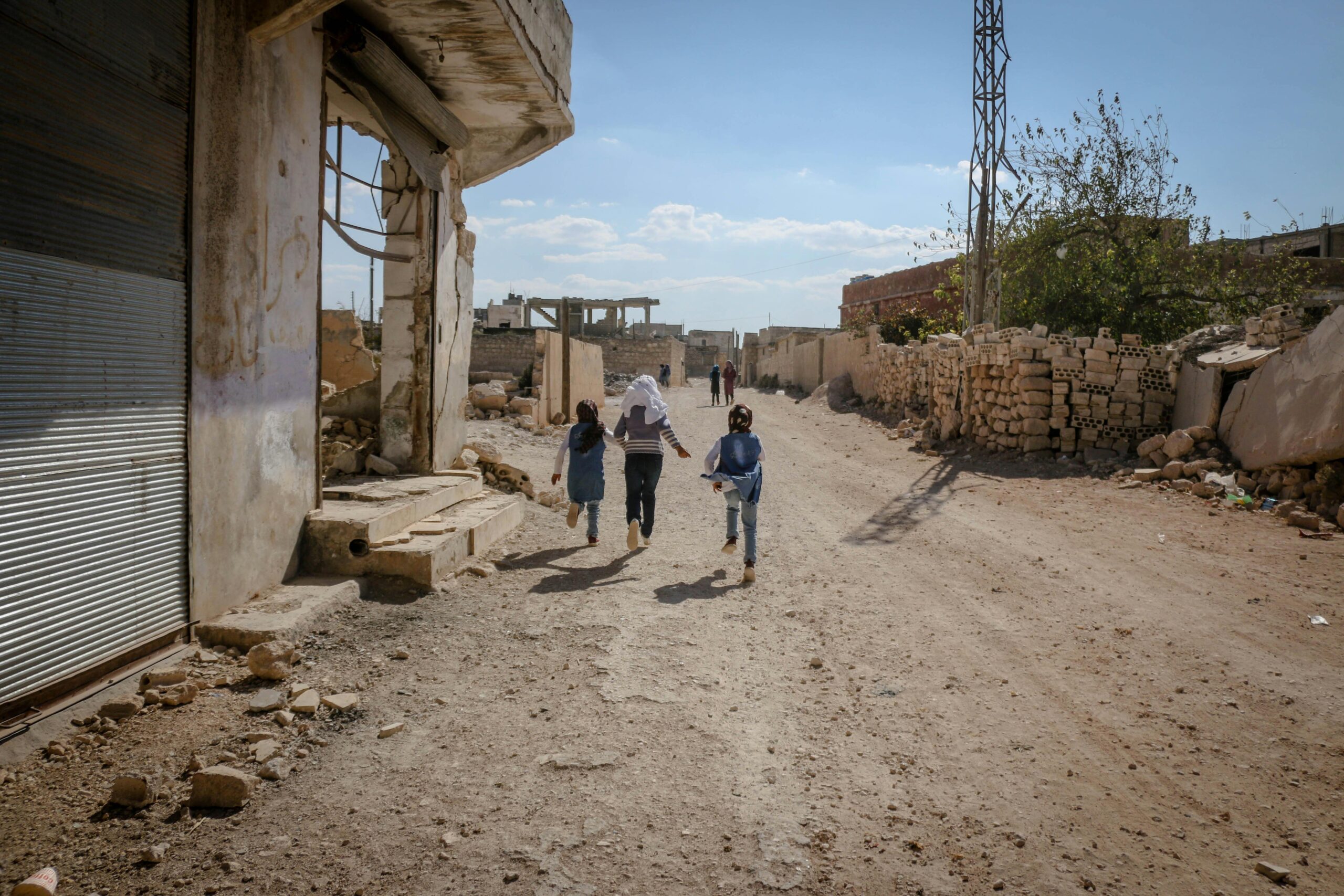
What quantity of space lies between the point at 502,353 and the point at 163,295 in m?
16.8

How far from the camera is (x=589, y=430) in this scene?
6.53 metres

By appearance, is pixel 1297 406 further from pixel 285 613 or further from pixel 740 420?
pixel 285 613

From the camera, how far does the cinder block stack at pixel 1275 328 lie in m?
8.84

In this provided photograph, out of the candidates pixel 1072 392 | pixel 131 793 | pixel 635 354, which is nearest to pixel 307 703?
pixel 131 793

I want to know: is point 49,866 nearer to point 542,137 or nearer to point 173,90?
point 173,90

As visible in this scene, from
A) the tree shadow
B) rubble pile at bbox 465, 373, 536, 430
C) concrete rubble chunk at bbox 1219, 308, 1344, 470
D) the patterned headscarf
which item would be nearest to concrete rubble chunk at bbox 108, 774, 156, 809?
the tree shadow

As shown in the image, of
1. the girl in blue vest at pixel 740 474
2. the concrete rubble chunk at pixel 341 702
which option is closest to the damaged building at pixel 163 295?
the concrete rubble chunk at pixel 341 702

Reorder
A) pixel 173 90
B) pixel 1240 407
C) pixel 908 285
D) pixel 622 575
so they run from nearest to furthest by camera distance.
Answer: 1. pixel 173 90
2. pixel 622 575
3. pixel 1240 407
4. pixel 908 285

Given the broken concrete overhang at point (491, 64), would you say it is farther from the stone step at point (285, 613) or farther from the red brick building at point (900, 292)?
the red brick building at point (900, 292)

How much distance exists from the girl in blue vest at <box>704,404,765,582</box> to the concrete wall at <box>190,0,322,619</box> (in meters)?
2.80

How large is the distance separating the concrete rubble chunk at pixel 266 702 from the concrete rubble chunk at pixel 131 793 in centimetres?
69

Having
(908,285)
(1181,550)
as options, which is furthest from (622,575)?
(908,285)

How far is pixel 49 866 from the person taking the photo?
89.8 inches

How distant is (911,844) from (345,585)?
348 cm
